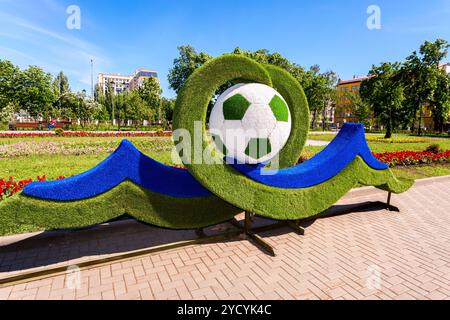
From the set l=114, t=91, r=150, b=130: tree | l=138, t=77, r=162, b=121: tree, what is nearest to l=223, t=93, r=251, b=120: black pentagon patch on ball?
l=114, t=91, r=150, b=130: tree

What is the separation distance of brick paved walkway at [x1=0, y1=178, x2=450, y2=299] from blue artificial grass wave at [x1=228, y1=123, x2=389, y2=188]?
53.1 inches

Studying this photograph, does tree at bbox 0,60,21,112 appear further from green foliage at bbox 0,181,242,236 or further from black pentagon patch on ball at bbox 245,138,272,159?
black pentagon patch on ball at bbox 245,138,272,159

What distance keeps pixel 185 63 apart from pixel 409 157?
42.9 meters

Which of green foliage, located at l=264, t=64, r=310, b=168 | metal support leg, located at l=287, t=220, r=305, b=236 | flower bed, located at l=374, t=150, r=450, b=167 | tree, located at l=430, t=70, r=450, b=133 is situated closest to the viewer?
green foliage, located at l=264, t=64, r=310, b=168

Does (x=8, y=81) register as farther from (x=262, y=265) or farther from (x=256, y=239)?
(x=262, y=265)

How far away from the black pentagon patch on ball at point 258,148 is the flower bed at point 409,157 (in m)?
11.0

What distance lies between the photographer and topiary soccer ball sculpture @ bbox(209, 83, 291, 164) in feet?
14.1

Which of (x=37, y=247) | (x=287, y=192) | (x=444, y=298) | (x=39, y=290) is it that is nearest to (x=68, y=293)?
(x=39, y=290)

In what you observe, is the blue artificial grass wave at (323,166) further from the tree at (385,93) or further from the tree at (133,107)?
the tree at (133,107)

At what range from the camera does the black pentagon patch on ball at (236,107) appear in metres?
4.30

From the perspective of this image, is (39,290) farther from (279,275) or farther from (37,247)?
(279,275)

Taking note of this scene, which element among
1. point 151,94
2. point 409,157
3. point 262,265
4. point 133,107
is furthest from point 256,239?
point 151,94
